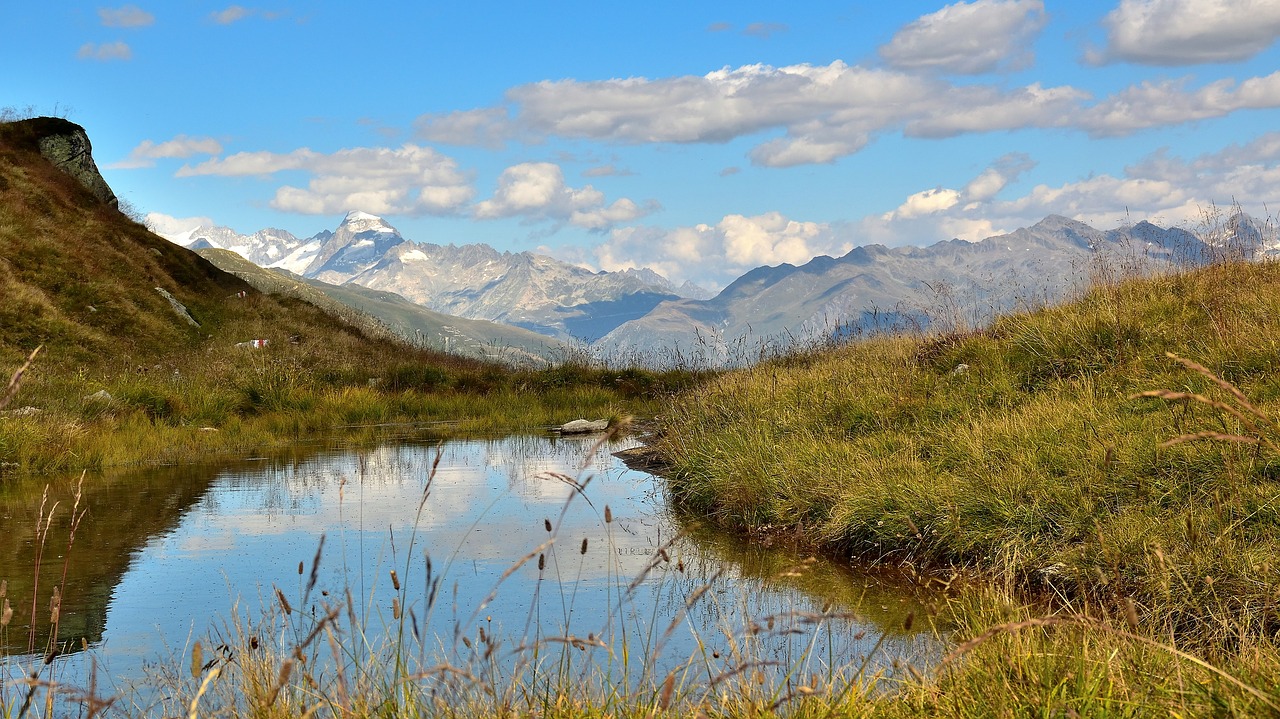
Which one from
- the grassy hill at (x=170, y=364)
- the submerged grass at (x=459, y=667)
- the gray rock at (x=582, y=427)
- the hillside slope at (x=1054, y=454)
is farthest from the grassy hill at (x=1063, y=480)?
the grassy hill at (x=170, y=364)

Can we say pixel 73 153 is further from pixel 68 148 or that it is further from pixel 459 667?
pixel 459 667

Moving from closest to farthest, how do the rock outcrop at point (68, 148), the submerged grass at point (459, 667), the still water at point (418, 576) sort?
the submerged grass at point (459, 667)
the still water at point (418, 576)
the rock outcrop at point (68, 148)

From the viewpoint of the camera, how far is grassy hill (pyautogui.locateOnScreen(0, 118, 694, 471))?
16.5 metres

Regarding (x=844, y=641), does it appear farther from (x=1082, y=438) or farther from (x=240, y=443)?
(x=240, y=443)

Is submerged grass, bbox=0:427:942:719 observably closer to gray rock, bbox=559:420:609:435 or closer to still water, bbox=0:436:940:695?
still water, bbox=0:436:940:695

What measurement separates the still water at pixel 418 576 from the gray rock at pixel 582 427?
252 inches

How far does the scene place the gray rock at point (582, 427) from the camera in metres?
20.3

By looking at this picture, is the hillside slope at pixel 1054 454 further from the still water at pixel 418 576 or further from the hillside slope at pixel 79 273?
the hillside slope at pixel 79 273

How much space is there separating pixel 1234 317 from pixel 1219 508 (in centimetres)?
485

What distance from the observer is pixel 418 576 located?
777 cm

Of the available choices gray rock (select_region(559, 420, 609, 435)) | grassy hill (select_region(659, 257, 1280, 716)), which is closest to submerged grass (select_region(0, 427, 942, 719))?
grassy hill (select_region(659, 257, 1280, 716))

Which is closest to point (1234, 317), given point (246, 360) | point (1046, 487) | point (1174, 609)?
point (1046, 487)

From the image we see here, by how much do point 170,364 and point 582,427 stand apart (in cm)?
1016

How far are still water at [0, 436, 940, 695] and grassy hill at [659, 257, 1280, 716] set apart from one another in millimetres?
574
